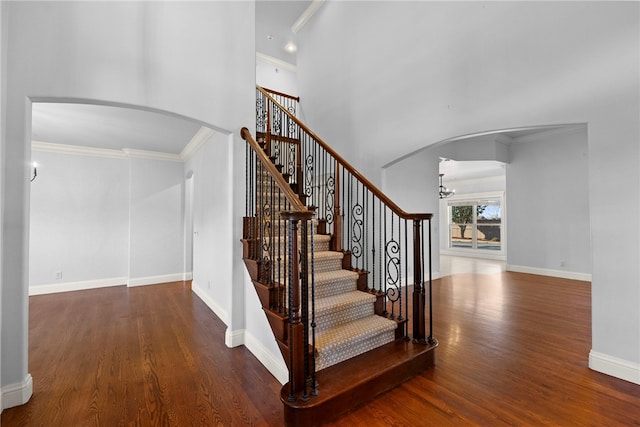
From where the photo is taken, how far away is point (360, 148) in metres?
4.67

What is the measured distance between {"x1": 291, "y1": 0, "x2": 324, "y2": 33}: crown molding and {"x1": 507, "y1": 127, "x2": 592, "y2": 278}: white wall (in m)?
5.59

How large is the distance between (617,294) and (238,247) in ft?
11.4

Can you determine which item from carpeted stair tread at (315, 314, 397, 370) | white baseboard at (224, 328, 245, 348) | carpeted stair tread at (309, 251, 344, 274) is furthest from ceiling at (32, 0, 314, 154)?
carpeted stair tread at (315, 314, 397, 370)

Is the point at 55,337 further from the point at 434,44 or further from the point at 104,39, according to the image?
the point at 434,44

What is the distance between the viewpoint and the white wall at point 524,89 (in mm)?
2326

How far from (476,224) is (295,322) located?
9765mm

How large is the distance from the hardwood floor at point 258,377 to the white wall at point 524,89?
0.55 m

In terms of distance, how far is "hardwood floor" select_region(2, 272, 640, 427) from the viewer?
1977 millimetres

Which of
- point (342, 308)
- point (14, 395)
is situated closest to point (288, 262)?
point (342, 308)

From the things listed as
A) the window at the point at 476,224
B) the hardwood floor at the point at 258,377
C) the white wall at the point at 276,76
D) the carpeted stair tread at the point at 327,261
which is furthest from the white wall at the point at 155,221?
the window at the point at 476,224

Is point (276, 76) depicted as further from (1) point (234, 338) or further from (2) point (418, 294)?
(2) point (418, 294)

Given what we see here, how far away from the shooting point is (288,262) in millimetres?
2273

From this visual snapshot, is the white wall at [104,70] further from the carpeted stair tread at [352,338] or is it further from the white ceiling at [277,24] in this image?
the white ceiling at [277,24]

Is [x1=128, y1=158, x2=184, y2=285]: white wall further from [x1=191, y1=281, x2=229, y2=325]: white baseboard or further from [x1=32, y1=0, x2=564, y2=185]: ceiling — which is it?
[x1=191, y1=281, x2=229, y2=325]: white baseboard
